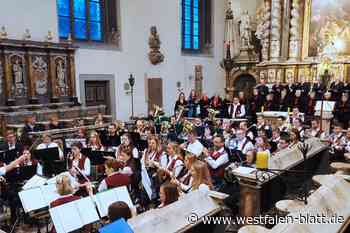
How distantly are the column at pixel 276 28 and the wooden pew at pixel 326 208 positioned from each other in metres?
14.2

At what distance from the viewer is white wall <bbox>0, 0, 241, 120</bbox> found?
37.0ft

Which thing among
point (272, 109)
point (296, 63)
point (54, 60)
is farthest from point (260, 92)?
point (54, 60)

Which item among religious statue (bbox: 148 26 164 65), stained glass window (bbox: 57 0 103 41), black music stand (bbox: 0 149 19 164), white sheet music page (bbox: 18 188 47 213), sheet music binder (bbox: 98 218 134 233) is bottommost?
white sheet music page (bbox: 18 188 47 213)

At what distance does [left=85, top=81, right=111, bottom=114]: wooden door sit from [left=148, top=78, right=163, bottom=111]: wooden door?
88.9 inches

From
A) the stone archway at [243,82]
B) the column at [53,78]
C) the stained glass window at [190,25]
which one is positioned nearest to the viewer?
the column at [53,78]

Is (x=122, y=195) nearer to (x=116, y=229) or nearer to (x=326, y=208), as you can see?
(x=116, y=229)

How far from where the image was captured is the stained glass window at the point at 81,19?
13.0 m

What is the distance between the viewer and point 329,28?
1556 centimetres

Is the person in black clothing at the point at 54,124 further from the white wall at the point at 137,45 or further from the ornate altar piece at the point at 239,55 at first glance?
the ornate altar piece at the point at 239,55

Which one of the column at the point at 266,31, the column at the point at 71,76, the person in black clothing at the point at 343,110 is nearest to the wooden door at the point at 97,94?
the column at the point at 71,76

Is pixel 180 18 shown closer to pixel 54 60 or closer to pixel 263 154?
pixel 54 60

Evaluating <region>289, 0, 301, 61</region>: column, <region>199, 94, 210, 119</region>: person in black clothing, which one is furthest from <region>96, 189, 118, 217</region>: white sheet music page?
<region>289, 0, 301, 61</region>: column

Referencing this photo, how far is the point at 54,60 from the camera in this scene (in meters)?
11.7

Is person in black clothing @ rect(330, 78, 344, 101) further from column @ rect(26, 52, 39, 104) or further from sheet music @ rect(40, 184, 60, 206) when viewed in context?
sheet music @ rect(40, 184, 60, 206)
